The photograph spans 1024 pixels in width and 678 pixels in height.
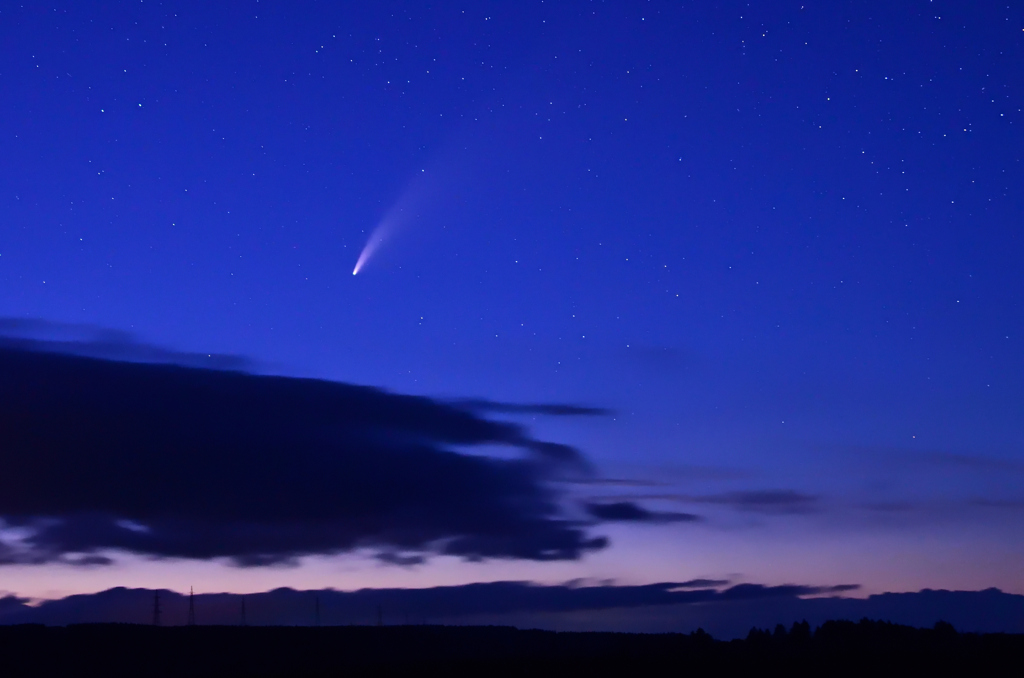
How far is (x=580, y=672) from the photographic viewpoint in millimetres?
68688

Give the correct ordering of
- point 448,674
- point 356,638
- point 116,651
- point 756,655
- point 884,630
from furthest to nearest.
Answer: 1. point 884,630
2. point 356,638
3. point 756,655
4. point 116,651
5. point 448,674

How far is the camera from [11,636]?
81.0 metres

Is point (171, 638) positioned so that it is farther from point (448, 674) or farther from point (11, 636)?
point (448, 674)

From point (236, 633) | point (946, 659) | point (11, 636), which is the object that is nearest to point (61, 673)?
point (11, 636)

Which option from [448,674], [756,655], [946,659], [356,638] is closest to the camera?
[448,674]

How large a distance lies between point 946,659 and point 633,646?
38.2 meters

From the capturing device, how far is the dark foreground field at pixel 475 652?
72500 mm

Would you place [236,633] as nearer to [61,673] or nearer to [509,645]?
[61,673]

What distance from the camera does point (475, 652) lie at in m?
107

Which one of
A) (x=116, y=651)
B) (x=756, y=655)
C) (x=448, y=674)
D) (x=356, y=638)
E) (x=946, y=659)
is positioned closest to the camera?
(x=448, y=674)

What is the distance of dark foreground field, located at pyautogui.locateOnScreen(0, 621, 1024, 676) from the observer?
2854 inches

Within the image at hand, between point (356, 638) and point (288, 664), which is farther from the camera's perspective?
point (356, 638)

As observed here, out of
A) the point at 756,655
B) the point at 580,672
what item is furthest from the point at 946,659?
the point at 580,672

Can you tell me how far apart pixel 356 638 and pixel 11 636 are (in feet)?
97.7
